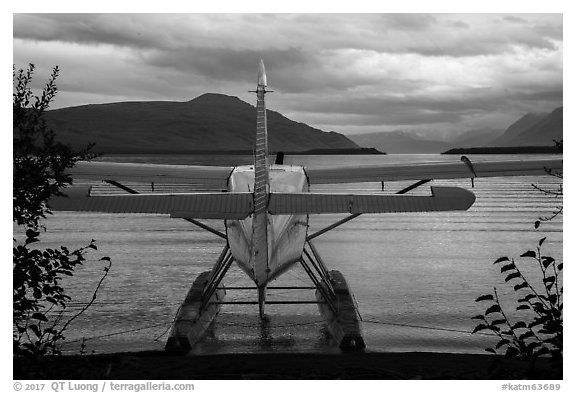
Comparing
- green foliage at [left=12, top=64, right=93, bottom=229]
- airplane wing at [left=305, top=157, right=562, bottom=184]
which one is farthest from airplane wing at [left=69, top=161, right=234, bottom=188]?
green foliage at [left=12, top=64, right=93, bottom=229]

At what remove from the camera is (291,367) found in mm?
8188

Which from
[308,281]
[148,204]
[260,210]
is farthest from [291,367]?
[308,281]

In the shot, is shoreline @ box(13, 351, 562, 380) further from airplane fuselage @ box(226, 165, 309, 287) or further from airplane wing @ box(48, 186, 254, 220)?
airplane wing @ box(48, 186, 254, 220)

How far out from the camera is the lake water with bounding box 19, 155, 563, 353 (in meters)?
11.3

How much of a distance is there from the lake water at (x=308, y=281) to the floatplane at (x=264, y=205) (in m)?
0.55

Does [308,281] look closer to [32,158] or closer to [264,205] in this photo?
[264,205]

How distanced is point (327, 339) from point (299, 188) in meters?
2.63

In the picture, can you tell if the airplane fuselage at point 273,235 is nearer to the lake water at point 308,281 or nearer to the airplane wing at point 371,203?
the airplane wing at point 371,203

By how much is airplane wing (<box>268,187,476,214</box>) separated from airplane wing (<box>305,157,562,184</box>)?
20.8 ft

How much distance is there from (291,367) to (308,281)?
8.50 m

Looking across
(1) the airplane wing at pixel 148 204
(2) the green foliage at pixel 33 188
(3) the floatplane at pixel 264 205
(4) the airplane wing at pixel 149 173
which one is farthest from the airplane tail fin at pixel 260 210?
(4) the airplane wing at pixel 149 173

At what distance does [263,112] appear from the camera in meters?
10.2

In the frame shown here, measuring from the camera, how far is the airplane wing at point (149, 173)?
13609 mm
